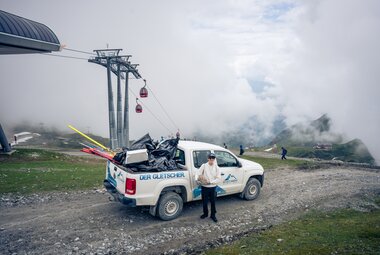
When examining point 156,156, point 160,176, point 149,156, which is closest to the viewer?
point 160,176

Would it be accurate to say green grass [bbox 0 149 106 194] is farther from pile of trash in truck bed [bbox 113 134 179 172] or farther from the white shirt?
the white shirt

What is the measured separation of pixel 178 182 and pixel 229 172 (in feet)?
7.60

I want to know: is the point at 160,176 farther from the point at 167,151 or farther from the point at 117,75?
the point at 117,75

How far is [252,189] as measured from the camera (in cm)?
1122

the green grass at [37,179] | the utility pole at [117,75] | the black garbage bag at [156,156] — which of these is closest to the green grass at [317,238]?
the black garbage bag at [156,156]

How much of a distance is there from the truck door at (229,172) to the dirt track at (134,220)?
0.75 meters

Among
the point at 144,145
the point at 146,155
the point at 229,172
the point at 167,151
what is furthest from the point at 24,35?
the point at 229,172

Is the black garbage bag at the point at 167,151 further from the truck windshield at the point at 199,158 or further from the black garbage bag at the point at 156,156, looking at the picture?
the truck windshield at the point at 199,158

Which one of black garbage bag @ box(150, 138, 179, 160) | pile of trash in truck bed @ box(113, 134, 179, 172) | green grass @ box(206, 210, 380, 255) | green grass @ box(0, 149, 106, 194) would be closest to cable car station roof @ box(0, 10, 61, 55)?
green grass @ box(0, 149, 106, 194)

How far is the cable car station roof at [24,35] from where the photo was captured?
14242 mm

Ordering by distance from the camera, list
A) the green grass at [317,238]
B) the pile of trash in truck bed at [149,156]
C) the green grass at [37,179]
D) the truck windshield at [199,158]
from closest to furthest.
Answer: the green grass at [317,238], the pile of trash in truck bed at [149,156], the truck windshield at [199,158], the green grass at [37,179]

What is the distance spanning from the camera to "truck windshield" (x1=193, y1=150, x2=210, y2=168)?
31.6ft

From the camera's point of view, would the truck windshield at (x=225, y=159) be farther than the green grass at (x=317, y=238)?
Yes

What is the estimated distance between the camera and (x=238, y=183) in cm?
1066
